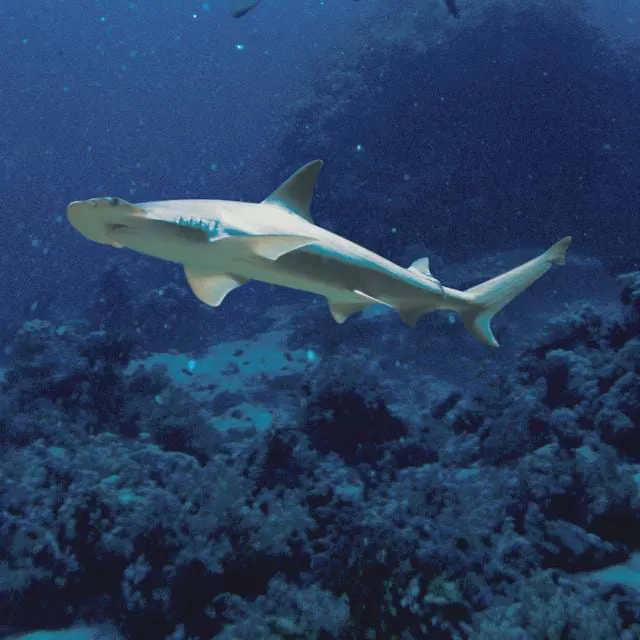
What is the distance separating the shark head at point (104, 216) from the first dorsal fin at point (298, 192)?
119 centimetres

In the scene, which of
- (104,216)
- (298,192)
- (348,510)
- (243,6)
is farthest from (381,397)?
(243,6)

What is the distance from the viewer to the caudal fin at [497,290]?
155 inches

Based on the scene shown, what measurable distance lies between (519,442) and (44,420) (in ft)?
23.7

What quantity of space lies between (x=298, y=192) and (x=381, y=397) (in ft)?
16.2

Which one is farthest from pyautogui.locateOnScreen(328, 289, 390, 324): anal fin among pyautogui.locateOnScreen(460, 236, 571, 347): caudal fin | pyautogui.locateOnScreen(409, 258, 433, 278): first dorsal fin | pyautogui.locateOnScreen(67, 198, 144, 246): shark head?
pyautogui.locateOnScreen(67, 198, 144, 246): shark head

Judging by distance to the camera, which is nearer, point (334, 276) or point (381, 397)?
point (334, 276)

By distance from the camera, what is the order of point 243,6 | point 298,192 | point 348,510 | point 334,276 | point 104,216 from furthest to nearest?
point 243,6, point 348,510, point 298,192, point 334,276, point 104,216

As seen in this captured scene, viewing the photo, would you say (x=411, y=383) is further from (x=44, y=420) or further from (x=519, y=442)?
(x=44, y=420)

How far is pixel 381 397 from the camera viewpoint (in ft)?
25.7

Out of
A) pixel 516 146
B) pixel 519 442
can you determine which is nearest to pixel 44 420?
pixel 519 442

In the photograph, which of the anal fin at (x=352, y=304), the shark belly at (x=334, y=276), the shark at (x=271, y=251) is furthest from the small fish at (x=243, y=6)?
the shark belly at (x=334, y=276)

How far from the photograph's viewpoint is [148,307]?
17.2 metres

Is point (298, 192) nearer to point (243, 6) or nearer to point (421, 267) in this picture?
point (421, 267)

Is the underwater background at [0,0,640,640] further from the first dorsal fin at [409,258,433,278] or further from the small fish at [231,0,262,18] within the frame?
the small fish at [231,0,262,18]
